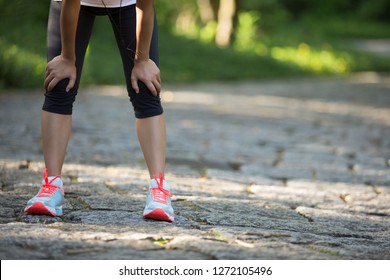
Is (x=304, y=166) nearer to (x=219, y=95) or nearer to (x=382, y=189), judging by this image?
(x=382, y=189)

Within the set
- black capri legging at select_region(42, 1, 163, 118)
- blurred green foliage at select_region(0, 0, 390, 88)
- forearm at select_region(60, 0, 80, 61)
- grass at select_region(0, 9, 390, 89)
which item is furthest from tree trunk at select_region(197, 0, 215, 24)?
forearm at select_region(60, 0, 80, 61)

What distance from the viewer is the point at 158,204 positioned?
288 cm

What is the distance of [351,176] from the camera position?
484 cm

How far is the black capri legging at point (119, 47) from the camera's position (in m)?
2.97

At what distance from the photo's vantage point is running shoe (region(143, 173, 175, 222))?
9.37ft

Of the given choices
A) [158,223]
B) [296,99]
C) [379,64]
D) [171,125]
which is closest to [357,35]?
[379,64]

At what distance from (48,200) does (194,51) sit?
1403 cm

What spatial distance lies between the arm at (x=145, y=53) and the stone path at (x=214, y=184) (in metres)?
A: 0.59

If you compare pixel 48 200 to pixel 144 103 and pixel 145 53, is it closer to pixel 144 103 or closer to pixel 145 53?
pixel 144 103

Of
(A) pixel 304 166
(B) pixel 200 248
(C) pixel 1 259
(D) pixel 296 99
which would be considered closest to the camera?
(C) pixel 1 259

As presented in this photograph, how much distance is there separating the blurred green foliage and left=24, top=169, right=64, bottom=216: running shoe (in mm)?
6929

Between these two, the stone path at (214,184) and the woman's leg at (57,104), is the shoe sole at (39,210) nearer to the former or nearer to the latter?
the stone path at (214,184)

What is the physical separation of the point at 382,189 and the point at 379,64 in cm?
1564

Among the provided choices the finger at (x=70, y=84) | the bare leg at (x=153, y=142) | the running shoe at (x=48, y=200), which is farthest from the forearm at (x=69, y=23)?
the running shoe at (x=48, y=200)
